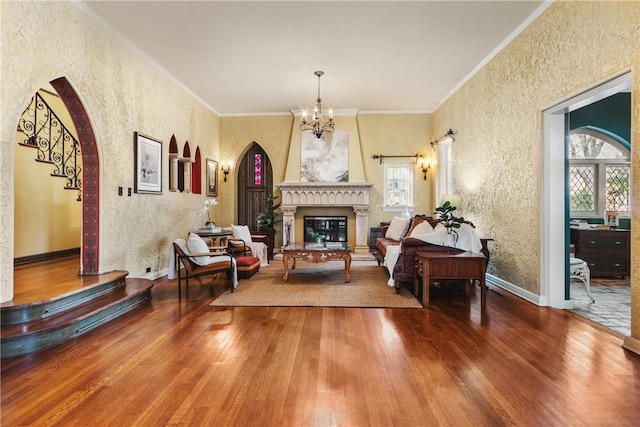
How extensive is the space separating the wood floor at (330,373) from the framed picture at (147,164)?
220cm

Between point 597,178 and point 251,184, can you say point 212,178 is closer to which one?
point 251,184

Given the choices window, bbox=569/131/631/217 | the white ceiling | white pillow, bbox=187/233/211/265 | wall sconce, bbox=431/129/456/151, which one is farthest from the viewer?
window, bbox=569/131/631/217

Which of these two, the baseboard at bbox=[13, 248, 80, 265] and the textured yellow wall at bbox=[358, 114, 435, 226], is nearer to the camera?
the baseboard at bbox=[13, 248, 80, 265]

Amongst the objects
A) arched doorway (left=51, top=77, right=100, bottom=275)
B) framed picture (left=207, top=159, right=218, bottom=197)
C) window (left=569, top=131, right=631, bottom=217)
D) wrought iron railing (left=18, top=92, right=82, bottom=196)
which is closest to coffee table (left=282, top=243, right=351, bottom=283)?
arched doorway (left=51, top=77, right=100, bottom=275)

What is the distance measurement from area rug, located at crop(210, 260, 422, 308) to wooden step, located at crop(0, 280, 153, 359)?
0.95 metres

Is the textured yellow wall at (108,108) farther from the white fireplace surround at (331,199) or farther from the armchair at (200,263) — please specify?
the white fireplace surround at (331,199)

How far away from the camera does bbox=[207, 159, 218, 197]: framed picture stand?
785 cm

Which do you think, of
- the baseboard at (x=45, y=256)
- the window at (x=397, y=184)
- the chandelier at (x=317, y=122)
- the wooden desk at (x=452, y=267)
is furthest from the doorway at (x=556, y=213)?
the baseboard at (x=45, y=256)

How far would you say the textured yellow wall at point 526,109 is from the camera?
2.98 meters

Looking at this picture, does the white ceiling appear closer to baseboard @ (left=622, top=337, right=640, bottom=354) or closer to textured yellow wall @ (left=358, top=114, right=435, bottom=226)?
textured yellow wall @ (left=358, top=114, right=435, bottom=226)

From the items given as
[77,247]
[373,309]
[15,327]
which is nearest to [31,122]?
[77,247]

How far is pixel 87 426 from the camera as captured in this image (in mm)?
1828

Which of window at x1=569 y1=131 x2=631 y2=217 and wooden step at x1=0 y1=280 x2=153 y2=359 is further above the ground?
window at x1=569 y1=131 x2=631 y2=217

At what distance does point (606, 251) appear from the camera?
17.9ft
